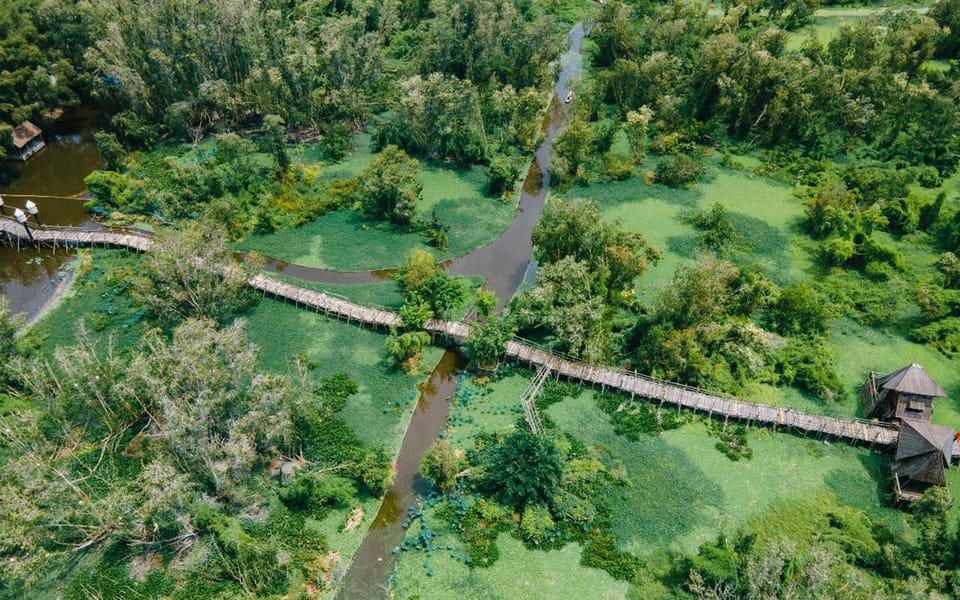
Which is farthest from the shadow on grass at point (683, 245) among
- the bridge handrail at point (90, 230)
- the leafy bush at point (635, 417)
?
the bridge handrail at point (90, 230)

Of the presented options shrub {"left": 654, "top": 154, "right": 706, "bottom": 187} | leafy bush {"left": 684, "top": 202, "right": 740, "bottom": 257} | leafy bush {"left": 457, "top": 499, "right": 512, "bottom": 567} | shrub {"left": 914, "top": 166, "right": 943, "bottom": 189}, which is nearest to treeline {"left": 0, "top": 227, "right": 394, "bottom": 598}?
leafy bush {"left": 457, "top": 499, "right": 512, "bottom": 567}

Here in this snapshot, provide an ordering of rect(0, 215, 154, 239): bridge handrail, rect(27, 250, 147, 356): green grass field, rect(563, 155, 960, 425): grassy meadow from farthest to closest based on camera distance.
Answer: rect(0, 215, 154, 239): bridge handrail, rect(27, 250, 147, 356): green grass field, rect(563, 155, 960, 425): grassy meadow

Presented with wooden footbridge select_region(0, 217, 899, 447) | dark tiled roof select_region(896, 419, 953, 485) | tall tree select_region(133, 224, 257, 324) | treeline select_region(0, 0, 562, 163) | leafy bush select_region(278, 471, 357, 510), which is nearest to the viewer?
dark tiled roof select_region(896, 419, 953, 485)

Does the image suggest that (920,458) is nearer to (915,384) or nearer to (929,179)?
(915,384)

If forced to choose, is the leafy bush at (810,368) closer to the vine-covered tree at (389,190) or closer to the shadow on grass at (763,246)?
the shadow on grass at (763,246)

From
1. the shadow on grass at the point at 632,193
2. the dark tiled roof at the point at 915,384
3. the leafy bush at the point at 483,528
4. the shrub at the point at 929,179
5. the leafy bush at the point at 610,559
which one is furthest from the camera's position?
the shadow on grass at the point at 632,193

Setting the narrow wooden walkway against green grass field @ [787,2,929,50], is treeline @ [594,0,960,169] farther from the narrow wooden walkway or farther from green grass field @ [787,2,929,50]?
the narrow wooden walkway

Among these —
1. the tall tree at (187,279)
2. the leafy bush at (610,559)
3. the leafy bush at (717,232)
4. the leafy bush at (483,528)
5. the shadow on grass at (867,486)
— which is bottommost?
the shadow on grass at (867,486)
